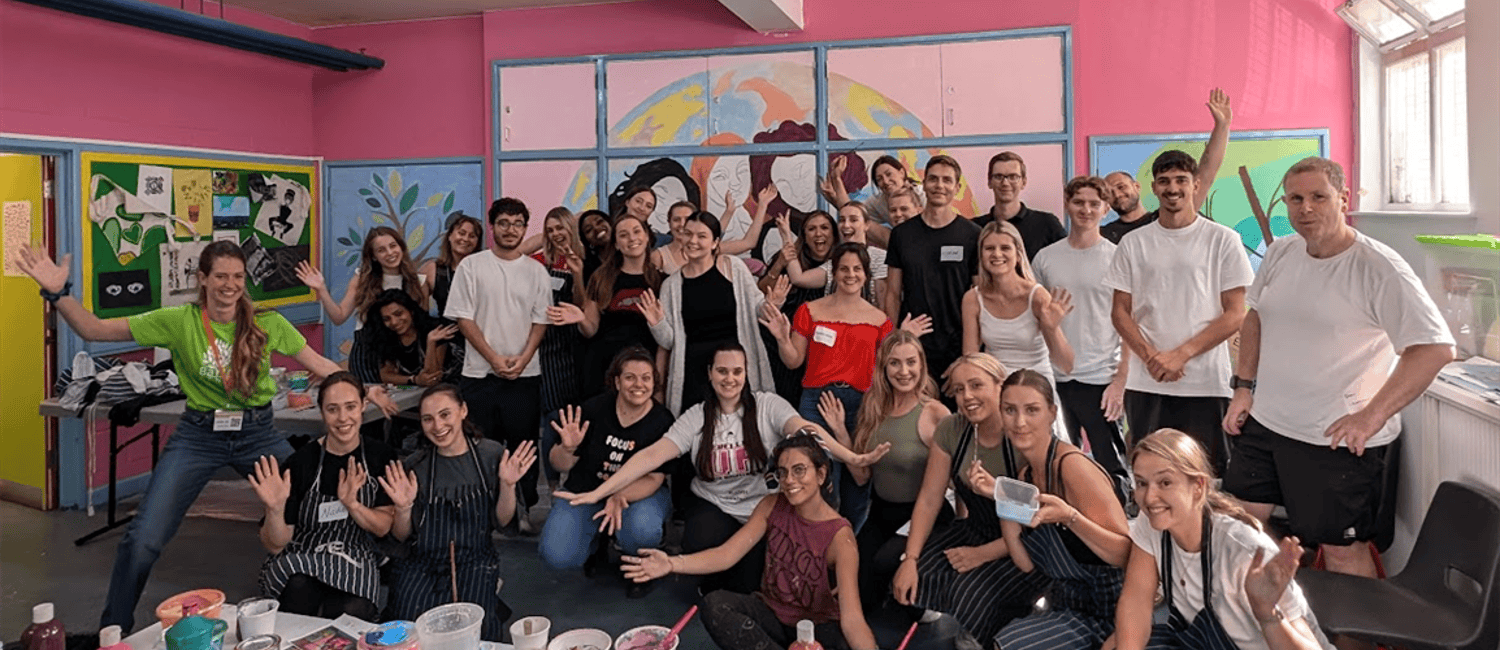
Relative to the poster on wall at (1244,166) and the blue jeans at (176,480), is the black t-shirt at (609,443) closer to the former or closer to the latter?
the blue jeans at (176,480)

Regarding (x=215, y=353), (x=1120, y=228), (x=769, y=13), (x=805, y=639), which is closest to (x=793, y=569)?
(x=805, y=639)

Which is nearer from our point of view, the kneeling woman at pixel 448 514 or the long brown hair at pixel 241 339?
the kneeling woman at pixel 448 514

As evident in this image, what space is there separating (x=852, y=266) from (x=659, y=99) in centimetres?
309

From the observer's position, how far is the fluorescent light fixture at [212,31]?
514 cm

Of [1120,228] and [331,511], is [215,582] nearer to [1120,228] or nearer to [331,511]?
[331,511]

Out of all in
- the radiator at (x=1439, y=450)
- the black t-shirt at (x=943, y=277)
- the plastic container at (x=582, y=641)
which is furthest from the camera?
the black t-shirt at (x=943, y=277)

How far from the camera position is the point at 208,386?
12.3 ft

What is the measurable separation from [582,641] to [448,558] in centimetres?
132

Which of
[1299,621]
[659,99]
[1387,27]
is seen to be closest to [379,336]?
[659,99]

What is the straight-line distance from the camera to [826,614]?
3.12 meters

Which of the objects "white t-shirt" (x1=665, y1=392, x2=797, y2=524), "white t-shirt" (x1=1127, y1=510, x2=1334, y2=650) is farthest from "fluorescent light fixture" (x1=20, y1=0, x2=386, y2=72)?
"white t-shirt" (x1=1127, y1=510, x2=1334, y2=650)

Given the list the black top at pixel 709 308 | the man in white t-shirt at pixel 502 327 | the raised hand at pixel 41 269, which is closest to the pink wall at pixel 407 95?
the man in white t-shirt at pixel 502 327

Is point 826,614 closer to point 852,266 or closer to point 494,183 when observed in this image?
point 852,266

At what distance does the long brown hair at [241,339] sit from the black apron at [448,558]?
98 centimetres
